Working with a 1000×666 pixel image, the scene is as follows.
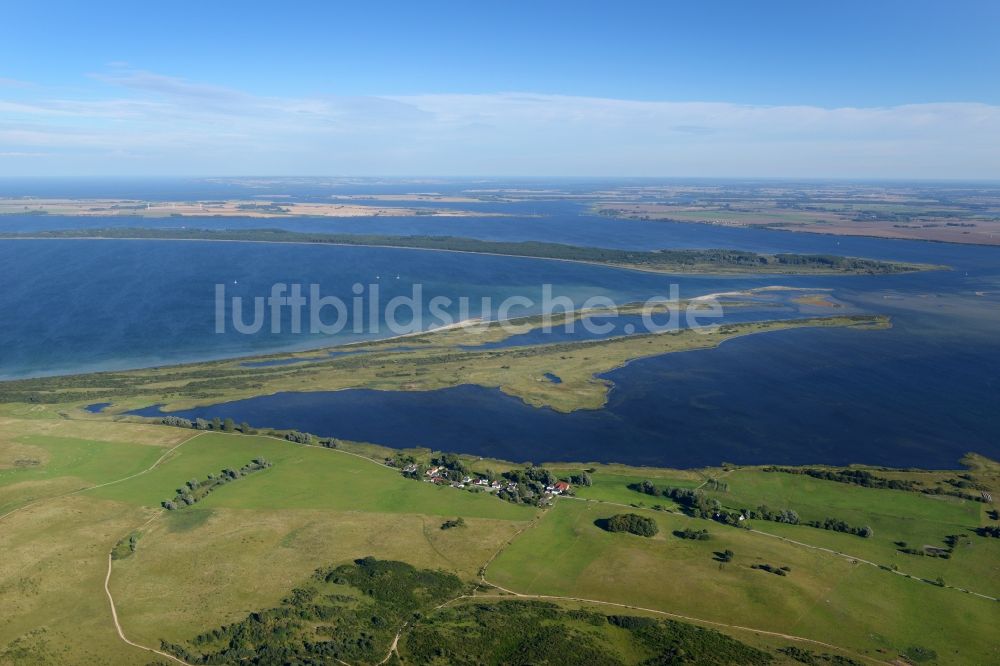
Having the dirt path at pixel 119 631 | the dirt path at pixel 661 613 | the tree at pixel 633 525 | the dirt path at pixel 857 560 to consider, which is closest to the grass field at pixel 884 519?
the dirt path at pixel 857 560

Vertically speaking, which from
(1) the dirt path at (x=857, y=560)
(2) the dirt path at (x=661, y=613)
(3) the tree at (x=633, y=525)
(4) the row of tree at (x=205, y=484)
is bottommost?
(2) the dirt path at (x=661, y=613)

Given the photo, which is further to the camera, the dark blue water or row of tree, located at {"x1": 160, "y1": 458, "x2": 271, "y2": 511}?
the dark blue water

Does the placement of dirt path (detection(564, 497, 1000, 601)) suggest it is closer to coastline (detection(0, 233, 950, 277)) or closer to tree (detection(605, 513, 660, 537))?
tree (detection(605, 513, 660, 537))

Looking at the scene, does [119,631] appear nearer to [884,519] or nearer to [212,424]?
[212,424]

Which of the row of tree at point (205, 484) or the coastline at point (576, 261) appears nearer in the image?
the row of tree at point (205, 484)

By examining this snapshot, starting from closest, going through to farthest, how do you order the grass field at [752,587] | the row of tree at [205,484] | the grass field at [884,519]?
the grass field at [752,587] → the grass field at [884,519] → the row of tree at [205,484]

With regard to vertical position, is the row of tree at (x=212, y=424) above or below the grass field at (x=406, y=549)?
above

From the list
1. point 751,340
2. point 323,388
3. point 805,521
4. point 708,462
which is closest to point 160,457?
point 323,388

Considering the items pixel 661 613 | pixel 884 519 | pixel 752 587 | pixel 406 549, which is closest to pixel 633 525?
pixel 752 587

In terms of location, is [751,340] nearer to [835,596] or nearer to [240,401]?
[835,596]

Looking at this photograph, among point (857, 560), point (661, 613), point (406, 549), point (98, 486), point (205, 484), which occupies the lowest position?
point (661, 613)

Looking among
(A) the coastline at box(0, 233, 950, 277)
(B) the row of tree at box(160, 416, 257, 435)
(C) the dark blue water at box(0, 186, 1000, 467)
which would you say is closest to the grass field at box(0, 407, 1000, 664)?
(B) the row of tree at box(160, 416, 257, 435)

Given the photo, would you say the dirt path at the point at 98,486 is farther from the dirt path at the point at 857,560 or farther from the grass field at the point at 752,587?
the dirt path at the point at 857,560
